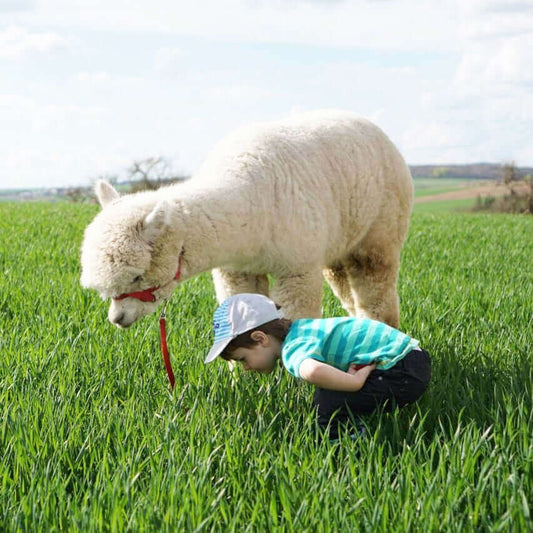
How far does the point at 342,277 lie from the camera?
217 inches

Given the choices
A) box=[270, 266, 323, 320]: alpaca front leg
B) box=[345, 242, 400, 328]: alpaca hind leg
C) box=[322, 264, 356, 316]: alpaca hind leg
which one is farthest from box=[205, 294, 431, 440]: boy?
box=[322, 264, 356, 316]: alpaca hind leg

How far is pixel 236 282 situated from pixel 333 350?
1293mm

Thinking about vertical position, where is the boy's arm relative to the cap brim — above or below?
below

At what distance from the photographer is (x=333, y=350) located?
312 cm

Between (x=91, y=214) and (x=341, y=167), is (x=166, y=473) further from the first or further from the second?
(x=91, y=214)

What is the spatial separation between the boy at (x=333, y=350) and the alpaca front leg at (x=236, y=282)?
106 cm

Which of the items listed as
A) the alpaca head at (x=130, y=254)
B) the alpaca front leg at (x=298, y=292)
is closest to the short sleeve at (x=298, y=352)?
the alpaca head at (x=130, y=254)

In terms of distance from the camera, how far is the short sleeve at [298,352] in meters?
2.92

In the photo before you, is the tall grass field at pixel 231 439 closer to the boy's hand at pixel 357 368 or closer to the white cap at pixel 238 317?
the boy's hand at pixel 357 368

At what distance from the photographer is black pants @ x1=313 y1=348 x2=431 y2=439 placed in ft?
10.3

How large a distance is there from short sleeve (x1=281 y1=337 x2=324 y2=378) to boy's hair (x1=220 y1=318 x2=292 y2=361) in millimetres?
115

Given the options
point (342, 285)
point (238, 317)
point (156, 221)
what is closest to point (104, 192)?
point (156, 221)

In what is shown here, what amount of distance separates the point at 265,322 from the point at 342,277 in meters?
2.46

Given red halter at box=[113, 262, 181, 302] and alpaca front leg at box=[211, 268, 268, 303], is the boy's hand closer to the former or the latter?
red halter at box=[113, 262, 181, 302]
